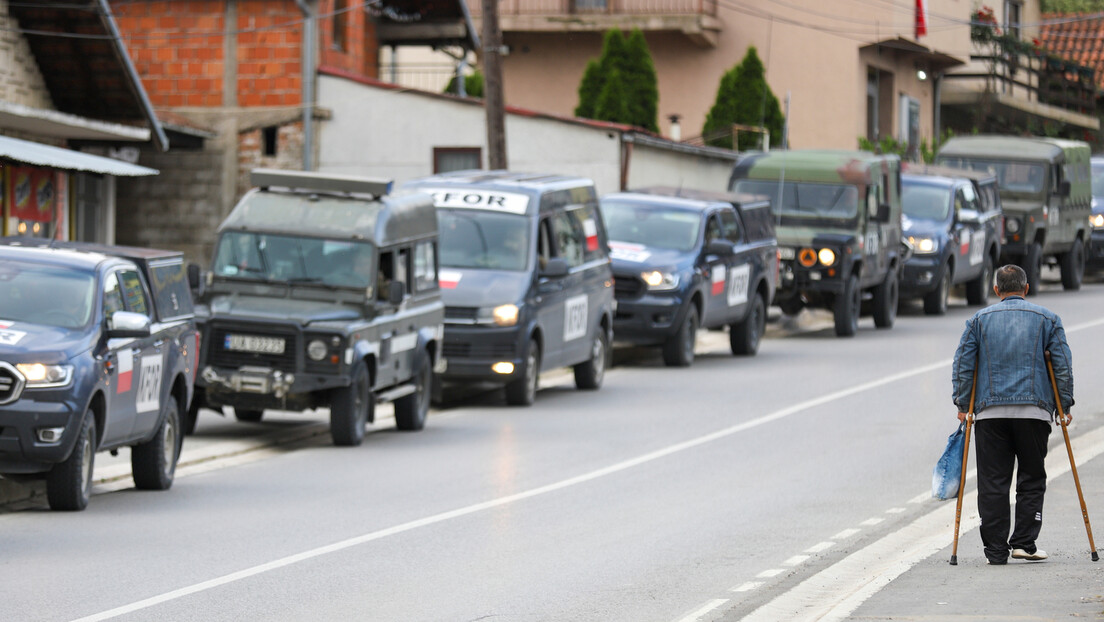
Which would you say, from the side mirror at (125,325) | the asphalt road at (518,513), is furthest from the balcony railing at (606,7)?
the side mirror at (125,325)

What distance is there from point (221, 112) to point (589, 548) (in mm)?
24650

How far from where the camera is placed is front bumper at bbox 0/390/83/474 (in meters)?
11.9

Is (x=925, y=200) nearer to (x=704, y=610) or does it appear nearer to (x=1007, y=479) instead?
(x=1007, y=479)

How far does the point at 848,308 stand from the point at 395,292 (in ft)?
41.2

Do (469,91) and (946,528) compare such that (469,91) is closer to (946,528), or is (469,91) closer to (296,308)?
(296,308)

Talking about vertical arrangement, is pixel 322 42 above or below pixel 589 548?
above

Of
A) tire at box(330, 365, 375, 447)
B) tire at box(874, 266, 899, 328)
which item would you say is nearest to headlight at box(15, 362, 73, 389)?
tire at box(330, 365, 375, 447)

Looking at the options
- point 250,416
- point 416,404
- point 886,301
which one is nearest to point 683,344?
point 416,404

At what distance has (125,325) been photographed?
12.7m

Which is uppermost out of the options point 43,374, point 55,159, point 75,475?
point 55,159

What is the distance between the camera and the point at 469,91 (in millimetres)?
42031

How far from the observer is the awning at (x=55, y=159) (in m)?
20.9

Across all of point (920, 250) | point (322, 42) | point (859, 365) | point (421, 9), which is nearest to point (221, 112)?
point (322, 42)

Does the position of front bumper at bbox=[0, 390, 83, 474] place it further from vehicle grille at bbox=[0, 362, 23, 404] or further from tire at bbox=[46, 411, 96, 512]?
tire at bbox=[46, 411, 96, 512]
